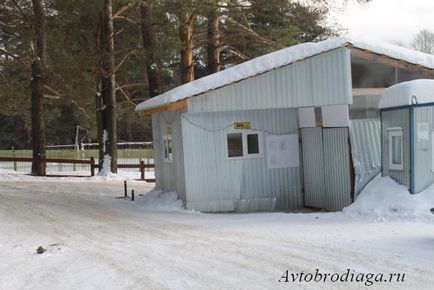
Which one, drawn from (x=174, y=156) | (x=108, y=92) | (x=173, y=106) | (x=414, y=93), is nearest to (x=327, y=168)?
(x=414, y=93)

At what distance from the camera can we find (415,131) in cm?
1284

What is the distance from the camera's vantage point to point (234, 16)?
2584cm

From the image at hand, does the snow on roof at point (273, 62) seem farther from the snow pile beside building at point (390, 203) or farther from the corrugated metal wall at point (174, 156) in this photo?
the snow pile beside building at point (390, 203)

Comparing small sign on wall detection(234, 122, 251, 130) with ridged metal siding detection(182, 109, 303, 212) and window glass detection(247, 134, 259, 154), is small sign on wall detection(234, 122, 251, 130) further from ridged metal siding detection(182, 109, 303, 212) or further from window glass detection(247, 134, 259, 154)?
window glass detection(247, 134, 259, 154)

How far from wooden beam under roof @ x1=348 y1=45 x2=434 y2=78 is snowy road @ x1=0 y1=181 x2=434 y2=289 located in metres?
4.27

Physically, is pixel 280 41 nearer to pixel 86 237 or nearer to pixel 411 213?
pixel 411 213

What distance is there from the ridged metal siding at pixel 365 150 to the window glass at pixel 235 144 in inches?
110

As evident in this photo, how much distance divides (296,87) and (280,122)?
1.28 m

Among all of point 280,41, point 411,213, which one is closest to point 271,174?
point 411,213

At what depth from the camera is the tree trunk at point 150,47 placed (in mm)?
24828

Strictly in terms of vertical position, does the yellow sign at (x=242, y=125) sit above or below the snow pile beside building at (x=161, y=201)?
above

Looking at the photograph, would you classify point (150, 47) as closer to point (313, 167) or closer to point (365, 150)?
point (313, 167)

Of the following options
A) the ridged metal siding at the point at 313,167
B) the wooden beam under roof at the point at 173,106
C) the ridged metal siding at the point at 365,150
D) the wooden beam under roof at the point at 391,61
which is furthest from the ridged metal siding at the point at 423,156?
the wooden beam under roof at the point at 173,106

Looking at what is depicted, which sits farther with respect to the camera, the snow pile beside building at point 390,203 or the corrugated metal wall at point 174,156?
the corrugated metal wall at point 174,156
